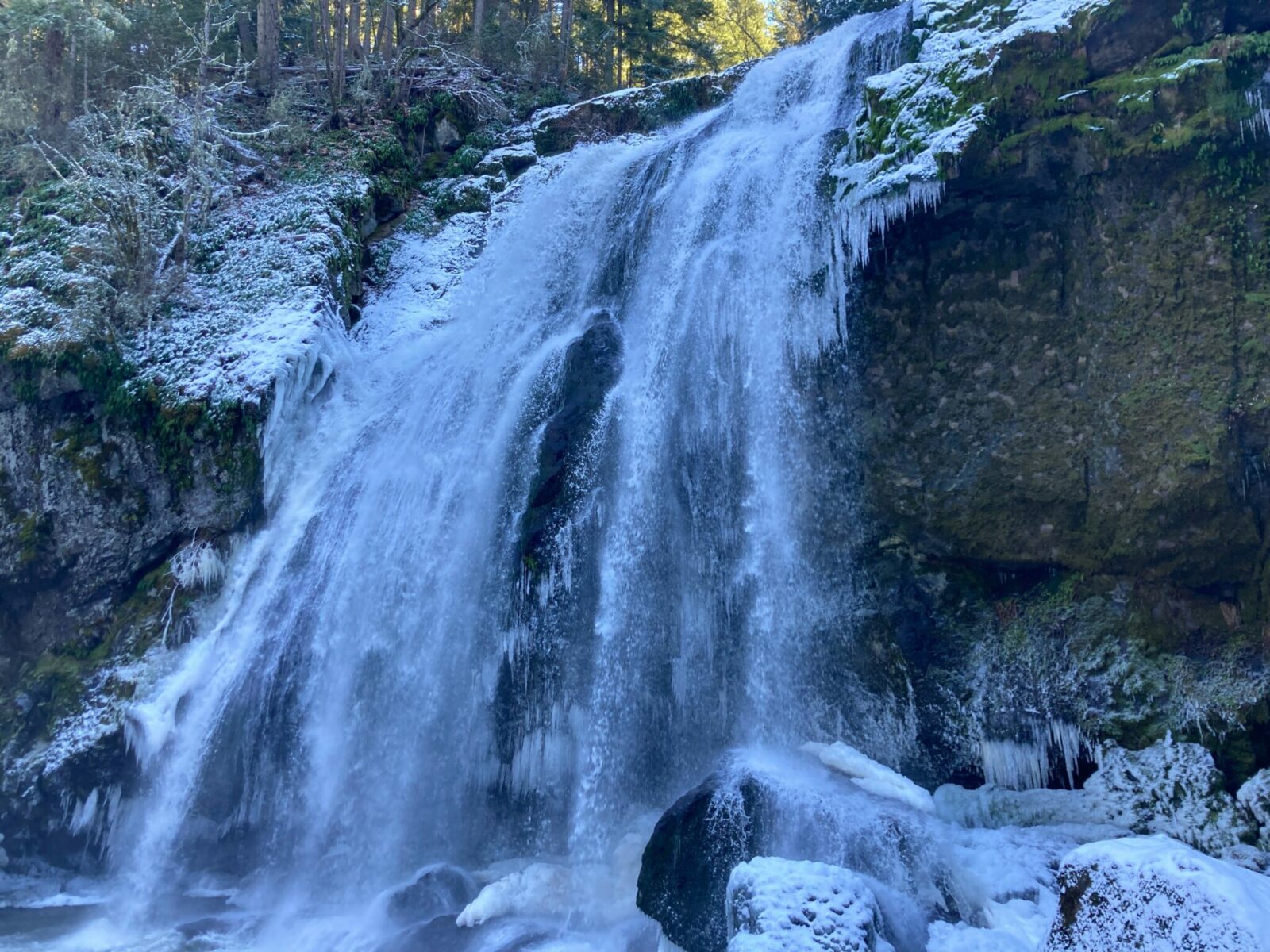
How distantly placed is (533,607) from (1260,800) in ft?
22.9

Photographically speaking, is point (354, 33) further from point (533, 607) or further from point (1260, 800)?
point (1260, 800)

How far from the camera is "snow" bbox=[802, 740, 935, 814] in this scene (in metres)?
7.74

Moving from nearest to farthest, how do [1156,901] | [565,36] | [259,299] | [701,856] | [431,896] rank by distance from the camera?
1. [1156,901]
2. [701,856]
3. [431,896]
4. [259,299]
5. [565,36]

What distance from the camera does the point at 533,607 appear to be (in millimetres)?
9359

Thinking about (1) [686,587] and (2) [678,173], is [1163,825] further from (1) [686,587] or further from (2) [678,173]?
(2) [678,173]

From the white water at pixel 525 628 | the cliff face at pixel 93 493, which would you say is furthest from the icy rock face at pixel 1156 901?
the cliff face at pixel 93 493

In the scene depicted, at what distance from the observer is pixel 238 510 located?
34.7 ft

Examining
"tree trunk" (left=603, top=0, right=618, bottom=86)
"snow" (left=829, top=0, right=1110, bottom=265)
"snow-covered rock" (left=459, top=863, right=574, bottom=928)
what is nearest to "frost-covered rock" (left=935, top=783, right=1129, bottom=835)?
"snow-covered rock" (left=459, top=863, right=574, bottom=928)

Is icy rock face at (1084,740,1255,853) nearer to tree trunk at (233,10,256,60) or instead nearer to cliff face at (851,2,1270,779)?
cliff face at (851,2,1270,779)

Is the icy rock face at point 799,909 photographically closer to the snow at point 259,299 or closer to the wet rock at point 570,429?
the wet rock at point 570,429

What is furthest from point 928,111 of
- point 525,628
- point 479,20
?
point 479,20

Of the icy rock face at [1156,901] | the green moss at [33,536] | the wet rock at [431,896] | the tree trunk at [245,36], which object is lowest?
the wet rock at [431,896]

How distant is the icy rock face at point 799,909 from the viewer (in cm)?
557

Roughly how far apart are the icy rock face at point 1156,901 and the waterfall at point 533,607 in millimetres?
3750
